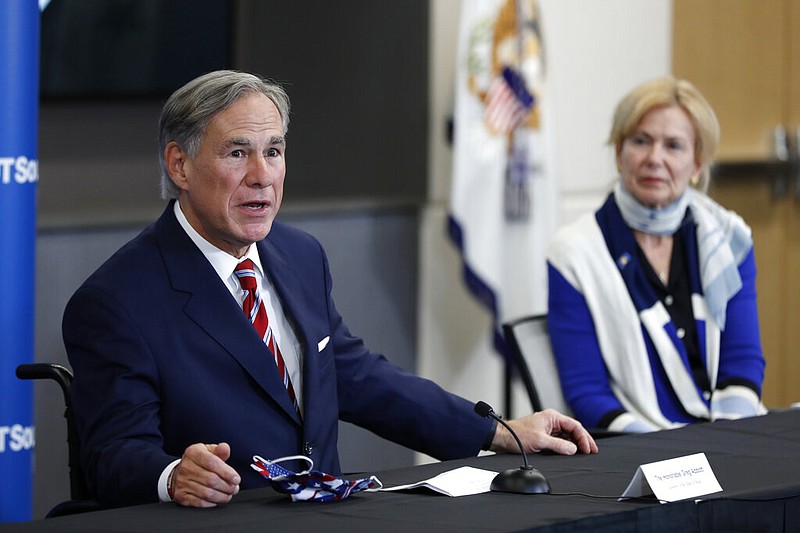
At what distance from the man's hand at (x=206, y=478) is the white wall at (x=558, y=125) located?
328 cm

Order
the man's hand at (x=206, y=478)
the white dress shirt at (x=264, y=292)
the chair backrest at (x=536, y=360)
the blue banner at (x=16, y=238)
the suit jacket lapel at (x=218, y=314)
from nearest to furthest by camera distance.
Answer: the man's hand at (x=206, y=478) < the suit jacket lapel at (x=218, y=314) < the white dress shirt at (x=264, y=292) < the blue banner at (x=16, y=238) < the chair backrest at (x=536, y=360)

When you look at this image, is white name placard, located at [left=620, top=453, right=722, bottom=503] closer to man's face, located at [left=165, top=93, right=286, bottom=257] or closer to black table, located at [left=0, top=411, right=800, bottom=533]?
black table, located at [left=0, top=411, right=800, bottom=533]

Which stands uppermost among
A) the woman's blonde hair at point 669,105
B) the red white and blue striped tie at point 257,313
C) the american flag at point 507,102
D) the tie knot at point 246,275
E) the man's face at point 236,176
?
the american flag at point 507,102

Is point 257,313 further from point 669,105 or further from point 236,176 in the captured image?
point 669,105

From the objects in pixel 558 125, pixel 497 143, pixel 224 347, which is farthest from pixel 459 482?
pixel 558 125

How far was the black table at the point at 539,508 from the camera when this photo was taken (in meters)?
1.84

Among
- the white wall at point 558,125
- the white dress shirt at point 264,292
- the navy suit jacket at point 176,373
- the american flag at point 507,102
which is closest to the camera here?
the navy suit jacket at point 176,373

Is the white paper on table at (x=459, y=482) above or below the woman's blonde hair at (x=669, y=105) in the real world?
below

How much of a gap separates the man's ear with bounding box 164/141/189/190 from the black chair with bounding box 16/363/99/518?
1.49ft

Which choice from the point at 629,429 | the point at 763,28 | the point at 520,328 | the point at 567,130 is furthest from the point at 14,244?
the point at 763,28

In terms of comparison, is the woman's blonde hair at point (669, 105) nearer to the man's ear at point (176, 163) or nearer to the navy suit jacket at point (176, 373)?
the navy suit jacket at point (176, 373)

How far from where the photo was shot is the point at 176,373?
2.31m

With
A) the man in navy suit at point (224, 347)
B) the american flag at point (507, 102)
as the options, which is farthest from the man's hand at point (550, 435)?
the american flag at point (507, 102)

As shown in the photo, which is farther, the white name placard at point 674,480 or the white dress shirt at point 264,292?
the white dress shirt at point 264,292
